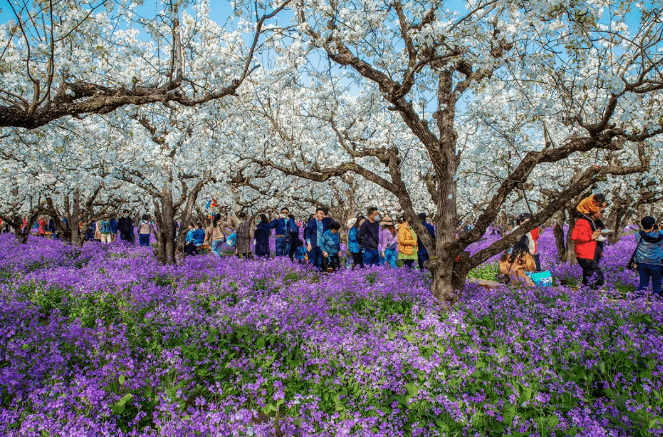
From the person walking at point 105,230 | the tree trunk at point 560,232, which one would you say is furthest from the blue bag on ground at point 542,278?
the person walking at point 105,230

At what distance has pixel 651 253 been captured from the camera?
940cm

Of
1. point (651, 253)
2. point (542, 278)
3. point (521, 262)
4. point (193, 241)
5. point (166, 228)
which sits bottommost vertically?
point (542, 278)

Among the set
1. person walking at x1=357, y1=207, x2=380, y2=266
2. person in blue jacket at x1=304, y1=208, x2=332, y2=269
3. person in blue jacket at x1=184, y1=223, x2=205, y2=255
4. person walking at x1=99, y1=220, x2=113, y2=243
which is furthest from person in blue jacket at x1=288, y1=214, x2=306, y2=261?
person walking at x1=99, y1=220, x2=113, y2=243

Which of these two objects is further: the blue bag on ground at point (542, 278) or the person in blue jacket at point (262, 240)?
the person in blue jacket at point (262, 240)

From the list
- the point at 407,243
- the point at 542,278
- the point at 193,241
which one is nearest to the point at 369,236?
the point at 407,243

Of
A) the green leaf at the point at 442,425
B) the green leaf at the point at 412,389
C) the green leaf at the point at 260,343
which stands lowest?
the green leaf at the point at 442,425

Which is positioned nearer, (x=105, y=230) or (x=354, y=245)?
(x=354, y=245)

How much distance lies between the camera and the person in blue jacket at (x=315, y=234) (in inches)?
568

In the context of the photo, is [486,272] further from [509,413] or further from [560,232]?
[509,413]

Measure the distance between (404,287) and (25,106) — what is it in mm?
7181

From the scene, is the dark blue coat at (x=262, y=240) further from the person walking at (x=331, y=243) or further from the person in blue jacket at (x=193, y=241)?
the person in blue jacket at (x=193, y=241)

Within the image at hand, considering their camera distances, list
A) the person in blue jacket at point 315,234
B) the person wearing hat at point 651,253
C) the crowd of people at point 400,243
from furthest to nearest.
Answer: the person in blue jacket at point 315,234
the crowd of people at point 400,243
the person wearing hat at point 651,253

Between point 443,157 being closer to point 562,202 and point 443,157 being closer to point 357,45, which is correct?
point 562,202

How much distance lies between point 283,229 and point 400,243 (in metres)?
6.35
